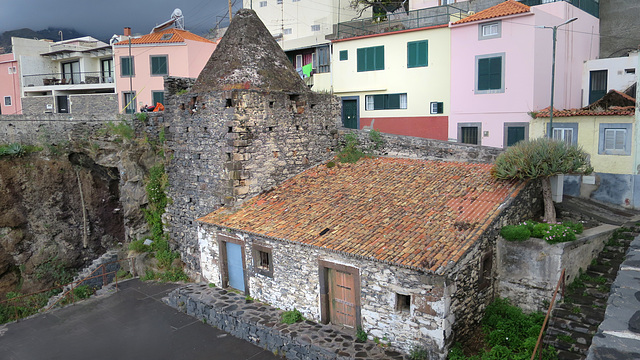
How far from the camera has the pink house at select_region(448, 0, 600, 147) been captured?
1816 cm

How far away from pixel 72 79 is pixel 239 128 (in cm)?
2549

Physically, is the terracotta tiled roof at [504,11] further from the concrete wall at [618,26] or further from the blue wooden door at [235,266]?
the blue wooden door at [235,266]

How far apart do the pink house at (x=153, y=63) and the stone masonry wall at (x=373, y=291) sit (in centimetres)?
1841

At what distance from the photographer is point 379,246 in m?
9.80

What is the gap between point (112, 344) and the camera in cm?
1194

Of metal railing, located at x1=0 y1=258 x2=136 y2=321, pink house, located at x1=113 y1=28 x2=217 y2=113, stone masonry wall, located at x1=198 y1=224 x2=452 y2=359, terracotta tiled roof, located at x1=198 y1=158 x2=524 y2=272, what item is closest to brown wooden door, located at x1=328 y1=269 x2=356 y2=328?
stone masonry wall, located at x1=198 y1=224 x2=452 y2=359

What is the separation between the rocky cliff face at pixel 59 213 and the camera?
1961 cm

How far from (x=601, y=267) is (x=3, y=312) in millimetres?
20933

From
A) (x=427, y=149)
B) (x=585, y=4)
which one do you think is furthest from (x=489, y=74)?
(x=427, y=149)

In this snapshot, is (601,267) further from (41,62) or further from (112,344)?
(41,62)

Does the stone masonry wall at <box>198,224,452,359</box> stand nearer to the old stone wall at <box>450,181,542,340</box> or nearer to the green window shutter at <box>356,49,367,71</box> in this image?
the old stone wall at <box>450,181,542,340</box>

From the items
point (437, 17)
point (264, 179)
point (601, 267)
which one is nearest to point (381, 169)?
point (264, 179)

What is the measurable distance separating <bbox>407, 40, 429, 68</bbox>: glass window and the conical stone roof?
817cm

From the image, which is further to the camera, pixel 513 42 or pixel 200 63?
pixel 200 63
